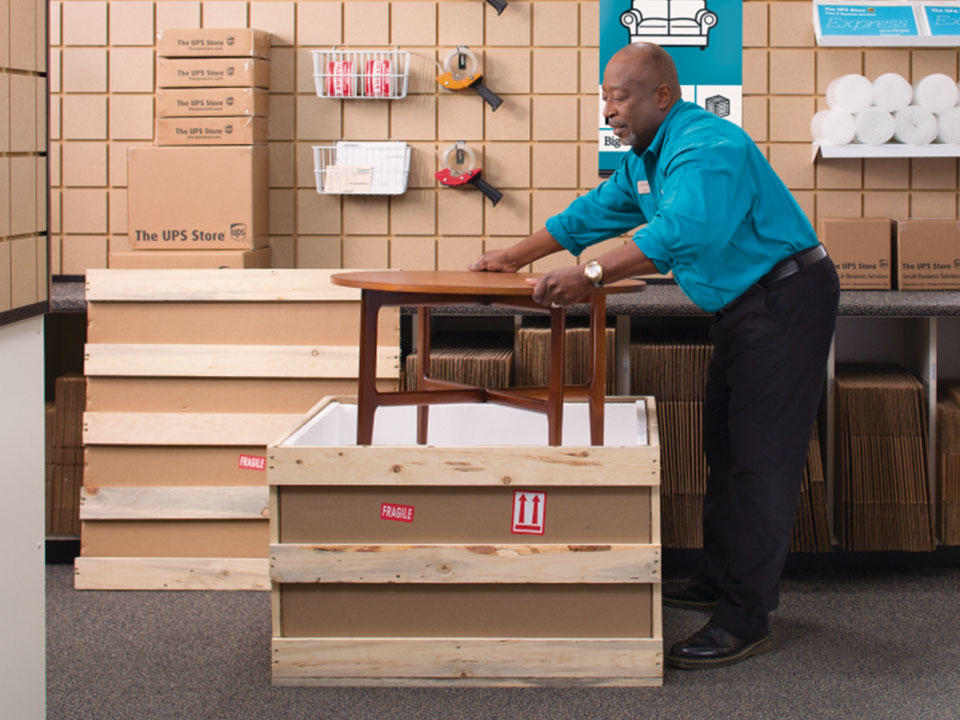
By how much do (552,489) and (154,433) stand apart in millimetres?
1391

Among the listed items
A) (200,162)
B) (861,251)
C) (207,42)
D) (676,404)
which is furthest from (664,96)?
(207,42)

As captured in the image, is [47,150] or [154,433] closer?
[47,150]

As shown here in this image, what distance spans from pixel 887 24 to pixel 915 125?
389mm

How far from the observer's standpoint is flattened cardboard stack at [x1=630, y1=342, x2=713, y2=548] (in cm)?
334

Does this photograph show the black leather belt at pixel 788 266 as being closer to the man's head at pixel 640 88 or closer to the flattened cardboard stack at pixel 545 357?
the man's head at pixel 640 88

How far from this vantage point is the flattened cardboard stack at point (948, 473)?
10.8ft

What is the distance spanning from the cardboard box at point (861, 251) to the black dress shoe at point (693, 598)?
1.21 meters

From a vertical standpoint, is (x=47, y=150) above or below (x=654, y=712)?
above

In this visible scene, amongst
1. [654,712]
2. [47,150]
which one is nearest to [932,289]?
[654,712]

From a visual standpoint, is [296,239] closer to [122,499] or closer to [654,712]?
[122,499]

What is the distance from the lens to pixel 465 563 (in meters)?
2.53

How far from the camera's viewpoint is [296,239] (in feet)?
13.2

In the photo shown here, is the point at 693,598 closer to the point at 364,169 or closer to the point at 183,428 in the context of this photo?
the point at 183,428

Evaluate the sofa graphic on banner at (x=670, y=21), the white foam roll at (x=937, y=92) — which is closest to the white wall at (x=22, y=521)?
the sofa graphic on banner at (x=670, y=21)
